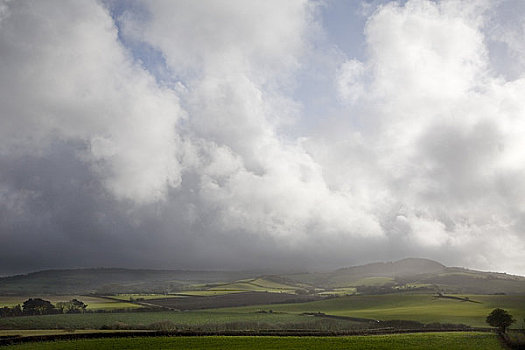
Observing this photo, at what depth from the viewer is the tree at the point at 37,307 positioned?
157750mm

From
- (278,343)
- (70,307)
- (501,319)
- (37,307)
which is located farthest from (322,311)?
(37,307)

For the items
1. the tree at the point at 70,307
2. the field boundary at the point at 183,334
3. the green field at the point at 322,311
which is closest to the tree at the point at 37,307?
the tree at the point at 70,307

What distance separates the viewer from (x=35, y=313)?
155750 mm

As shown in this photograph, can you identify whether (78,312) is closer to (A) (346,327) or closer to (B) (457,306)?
(A) (346,327)

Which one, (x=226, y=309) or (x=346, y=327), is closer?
(x=346, y=327)

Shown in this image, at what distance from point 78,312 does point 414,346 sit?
130 metres

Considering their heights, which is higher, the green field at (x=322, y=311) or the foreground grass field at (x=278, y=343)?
the foreground grass field at (x=278, y=343)

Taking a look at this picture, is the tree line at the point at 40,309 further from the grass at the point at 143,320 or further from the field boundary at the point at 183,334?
the field boundary at the point at 183,334

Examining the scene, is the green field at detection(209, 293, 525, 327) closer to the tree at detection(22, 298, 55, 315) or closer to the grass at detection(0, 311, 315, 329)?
the grass at detection(0, 311, 315, 329)

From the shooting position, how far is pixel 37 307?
531 ft

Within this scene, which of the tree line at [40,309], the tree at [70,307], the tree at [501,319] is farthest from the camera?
the tree at [70,307]

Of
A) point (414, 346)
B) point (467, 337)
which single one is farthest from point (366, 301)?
point (414, 346)

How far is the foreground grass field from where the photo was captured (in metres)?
72.6

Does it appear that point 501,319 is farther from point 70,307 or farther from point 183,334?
point 70,307
